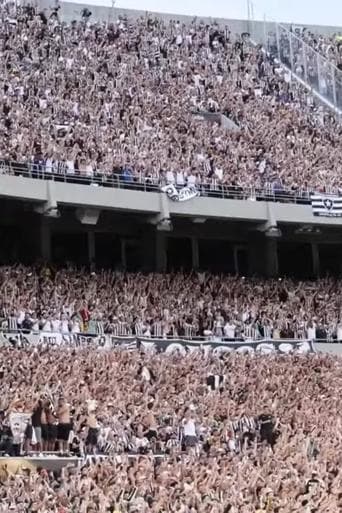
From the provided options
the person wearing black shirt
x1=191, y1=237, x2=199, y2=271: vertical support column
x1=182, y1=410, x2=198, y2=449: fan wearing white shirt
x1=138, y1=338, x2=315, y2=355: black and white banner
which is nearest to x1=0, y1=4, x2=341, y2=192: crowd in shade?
x1=191, y1=237, x2=199, y2=271: vertical support column

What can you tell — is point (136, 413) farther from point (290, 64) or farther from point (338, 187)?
point (290, 64)

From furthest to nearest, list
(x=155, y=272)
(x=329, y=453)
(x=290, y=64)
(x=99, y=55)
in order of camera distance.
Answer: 1. (x=290, y=64)
2. (x=99, y=55)
3. (x=155, y=272)
4. (x=329, y=453)

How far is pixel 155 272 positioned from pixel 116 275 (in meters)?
1.81

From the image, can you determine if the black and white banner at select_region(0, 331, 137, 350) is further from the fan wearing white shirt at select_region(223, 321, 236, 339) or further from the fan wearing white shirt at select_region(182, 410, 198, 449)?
the fan wearing white shirt at select_region(182, 410, 198, 449)

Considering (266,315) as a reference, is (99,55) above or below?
above

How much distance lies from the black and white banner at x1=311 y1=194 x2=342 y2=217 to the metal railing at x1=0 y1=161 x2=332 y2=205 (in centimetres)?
27

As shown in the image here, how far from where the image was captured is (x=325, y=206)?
80.3 feet

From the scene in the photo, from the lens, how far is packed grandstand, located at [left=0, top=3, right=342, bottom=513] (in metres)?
13.5

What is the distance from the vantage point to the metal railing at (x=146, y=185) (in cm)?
2177

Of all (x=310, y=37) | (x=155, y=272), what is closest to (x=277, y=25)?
(x=310, y=37)


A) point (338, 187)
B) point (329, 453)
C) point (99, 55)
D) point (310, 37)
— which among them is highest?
point (310, 37)

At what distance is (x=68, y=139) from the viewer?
75.4 feet

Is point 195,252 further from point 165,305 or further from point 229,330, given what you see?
point 229,330

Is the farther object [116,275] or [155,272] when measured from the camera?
[155,272]
